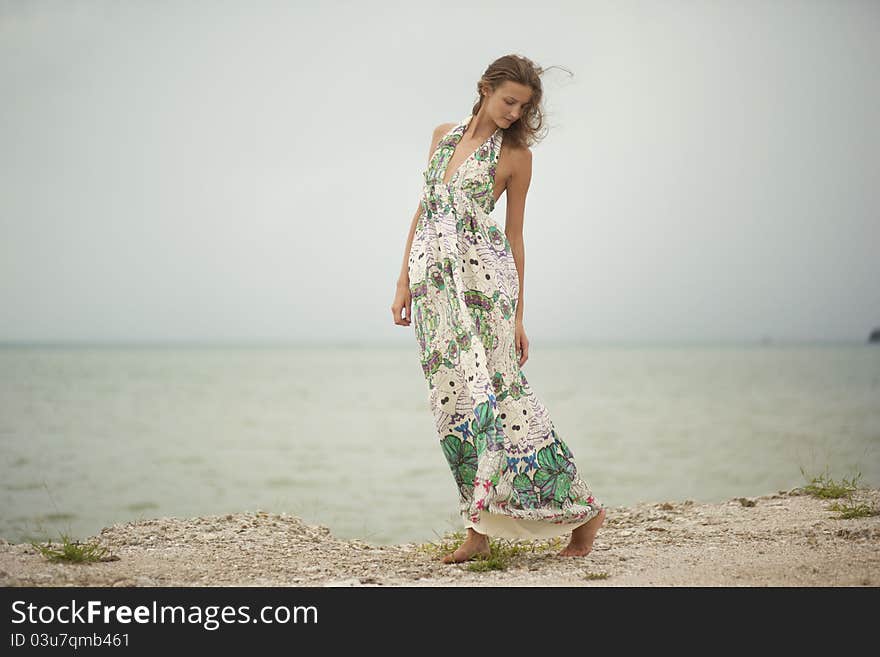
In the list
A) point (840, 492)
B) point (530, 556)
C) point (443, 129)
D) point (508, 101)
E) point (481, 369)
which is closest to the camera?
point (481, 369)

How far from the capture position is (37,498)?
31.3 ft

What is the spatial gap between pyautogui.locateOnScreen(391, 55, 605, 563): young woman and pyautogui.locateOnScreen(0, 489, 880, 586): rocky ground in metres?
0.27

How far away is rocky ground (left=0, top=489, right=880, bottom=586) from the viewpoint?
10.5ft

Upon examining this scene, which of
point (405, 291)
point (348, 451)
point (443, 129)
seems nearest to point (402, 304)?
point (405, 291)

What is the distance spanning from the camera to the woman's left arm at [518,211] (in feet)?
12.7

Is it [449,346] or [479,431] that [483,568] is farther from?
[449,346]

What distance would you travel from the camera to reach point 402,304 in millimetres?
3867

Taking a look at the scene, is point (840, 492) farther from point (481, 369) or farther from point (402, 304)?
point (402, 304)

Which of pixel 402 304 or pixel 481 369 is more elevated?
pixel 402 304

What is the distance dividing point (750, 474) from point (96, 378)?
3471 centimetres

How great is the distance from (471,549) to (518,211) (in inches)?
66.8

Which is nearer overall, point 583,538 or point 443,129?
point 583,538

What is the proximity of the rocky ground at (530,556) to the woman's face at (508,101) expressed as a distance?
7.06 ft
